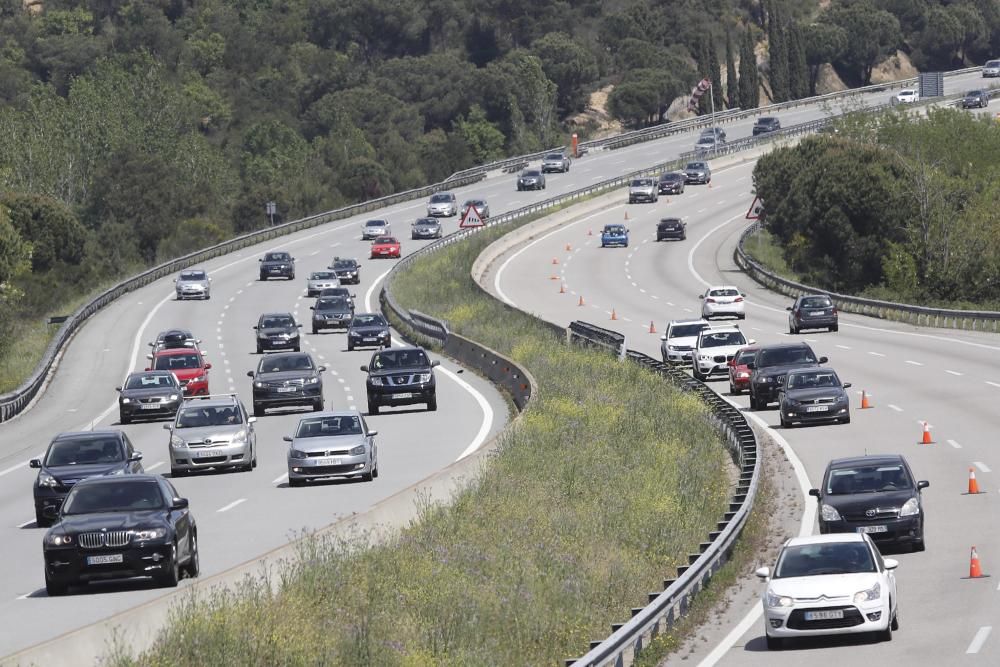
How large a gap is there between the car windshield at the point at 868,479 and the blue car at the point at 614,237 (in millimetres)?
70656

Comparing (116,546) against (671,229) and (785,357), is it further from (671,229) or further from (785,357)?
(671,229)

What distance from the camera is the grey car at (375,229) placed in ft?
333

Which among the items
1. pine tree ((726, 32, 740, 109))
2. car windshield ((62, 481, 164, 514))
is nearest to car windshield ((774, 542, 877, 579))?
car windshield ((62, 481, 164, 514))

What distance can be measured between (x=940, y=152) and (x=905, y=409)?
2823 inches

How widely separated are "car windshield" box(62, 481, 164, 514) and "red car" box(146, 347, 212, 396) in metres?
25.6

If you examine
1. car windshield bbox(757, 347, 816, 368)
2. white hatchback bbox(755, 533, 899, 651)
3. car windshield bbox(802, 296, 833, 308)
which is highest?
white hatchback bbox(755, 533, 899, 651)

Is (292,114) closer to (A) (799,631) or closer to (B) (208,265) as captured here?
(B) (208,265)

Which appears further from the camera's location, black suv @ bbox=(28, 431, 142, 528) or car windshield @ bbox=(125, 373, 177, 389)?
car windshield @ bbox=(125, 373, 177, 389)

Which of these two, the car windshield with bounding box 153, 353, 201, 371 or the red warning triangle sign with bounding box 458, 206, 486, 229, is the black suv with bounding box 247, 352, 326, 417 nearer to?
the car windshield with bounding box 153, 353, 201, 371

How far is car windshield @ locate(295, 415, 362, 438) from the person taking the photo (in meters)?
31.5

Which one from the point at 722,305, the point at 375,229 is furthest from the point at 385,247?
the point at 722,305

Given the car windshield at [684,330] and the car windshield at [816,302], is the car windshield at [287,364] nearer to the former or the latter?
the car windshield at [684,330]

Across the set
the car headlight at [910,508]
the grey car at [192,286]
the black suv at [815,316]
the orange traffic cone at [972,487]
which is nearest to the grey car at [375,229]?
the grey car at [192,286]

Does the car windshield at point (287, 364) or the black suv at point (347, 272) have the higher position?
the car windshield at point (287, 364)
